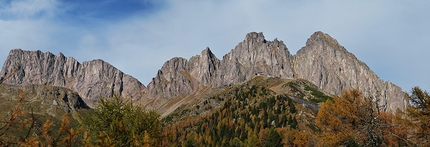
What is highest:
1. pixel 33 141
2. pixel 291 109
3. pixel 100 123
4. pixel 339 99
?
pixel 291 109

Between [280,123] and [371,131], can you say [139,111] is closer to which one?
[371,131]

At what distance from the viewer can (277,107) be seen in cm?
16012

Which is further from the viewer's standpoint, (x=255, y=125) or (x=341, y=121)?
(x=255, y=125)

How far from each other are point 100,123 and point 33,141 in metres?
19.1

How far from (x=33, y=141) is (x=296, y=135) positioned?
9778 centimetres

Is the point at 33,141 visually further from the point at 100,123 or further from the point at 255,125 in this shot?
the point at 255,125

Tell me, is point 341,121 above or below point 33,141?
above

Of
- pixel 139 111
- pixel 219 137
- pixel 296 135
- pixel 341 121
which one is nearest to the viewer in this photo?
pixel 139 111

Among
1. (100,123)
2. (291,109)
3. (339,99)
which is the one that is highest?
(291,109)

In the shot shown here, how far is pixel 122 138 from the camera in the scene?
23672 mm

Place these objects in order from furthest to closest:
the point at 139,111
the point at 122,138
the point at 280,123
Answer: the point at 280,123
the point at 139,111
the point at 122,138

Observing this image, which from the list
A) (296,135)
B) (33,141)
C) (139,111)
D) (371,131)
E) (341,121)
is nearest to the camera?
(33,141)

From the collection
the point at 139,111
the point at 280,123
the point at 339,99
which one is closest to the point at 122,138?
the point at 139,111

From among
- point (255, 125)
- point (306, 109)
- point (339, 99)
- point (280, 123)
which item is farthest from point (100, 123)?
point (306, 109)
